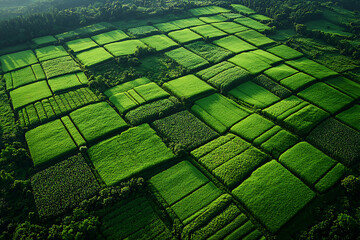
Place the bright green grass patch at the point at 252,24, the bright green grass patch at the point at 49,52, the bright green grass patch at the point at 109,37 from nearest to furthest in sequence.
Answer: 1. the bright green grass patch at the point at 49,52
2. the bright green grass patch at the point at 109,37
3. the bright green grass patch at the point at 252,24

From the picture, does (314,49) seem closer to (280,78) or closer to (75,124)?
(280,78)

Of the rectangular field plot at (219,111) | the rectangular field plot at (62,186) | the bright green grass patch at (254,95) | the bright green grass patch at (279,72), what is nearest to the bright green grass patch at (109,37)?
the rectangular field plot at (219,111)

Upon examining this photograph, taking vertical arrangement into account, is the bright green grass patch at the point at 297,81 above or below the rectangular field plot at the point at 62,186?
above

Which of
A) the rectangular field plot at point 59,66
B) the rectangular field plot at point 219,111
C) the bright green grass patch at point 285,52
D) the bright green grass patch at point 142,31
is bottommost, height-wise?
the rectangular field plot at point 219,111

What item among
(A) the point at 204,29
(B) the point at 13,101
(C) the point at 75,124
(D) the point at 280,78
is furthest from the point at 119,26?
(D) the point at 280,78

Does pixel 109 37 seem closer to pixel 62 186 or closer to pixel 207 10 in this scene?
pixel 207 10

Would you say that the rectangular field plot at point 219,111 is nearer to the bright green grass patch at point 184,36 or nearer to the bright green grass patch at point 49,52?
→ the bright green grass patch at point 184,36
